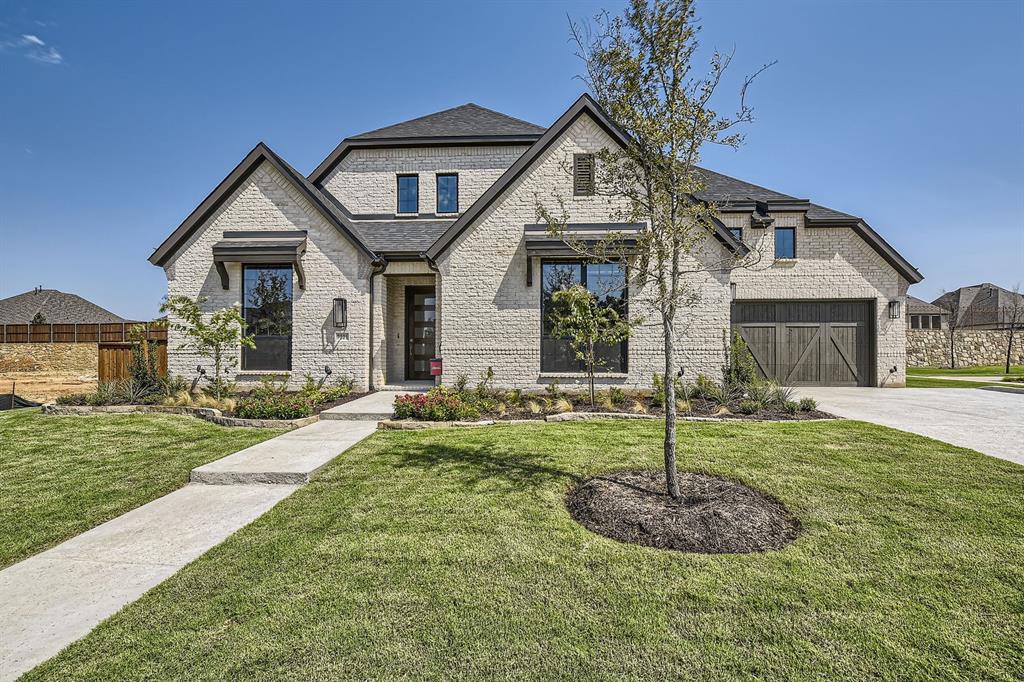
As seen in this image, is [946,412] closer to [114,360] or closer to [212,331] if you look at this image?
[212,331]

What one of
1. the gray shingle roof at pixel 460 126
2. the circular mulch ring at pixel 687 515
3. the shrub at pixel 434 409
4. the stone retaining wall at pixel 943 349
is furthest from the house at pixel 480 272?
the stone retaining wall at pixel 943 349

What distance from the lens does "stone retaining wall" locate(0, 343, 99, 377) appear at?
21.8 meters

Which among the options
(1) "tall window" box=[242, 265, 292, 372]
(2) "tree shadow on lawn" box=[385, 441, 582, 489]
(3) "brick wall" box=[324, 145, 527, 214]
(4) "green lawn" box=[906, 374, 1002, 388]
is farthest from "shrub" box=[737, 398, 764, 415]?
(1) "tall window" box=[242, 265, 292, 372]

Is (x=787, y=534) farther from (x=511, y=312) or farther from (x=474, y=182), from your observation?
(x=474, y=182)

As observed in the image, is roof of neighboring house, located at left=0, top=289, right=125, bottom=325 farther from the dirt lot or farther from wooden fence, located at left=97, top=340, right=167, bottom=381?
wooden fence, located at left=97, top=340, right=167, bottom=381

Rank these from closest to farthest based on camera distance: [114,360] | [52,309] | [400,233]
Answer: [114,360] < [400,233] < [52,309]

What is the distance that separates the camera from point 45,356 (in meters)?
22.2

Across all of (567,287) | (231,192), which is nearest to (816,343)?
(567,287)

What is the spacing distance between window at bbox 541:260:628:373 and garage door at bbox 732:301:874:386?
5.91m

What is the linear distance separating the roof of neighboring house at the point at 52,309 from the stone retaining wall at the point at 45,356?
10417 millimetres

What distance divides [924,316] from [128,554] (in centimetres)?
4719

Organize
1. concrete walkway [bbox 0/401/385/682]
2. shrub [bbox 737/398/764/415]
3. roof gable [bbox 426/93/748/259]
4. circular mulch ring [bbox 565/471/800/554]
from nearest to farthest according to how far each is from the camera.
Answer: concrete walkway [bbox 0/401/385/682] → circular mulch ring [bbox 565/471/800/554] → shrub [bbox 737/398/764/415] → roof gable [bbox 426/93/748/259]

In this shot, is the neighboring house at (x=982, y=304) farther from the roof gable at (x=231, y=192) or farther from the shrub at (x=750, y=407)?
the roof gable at (x=231, y=192)

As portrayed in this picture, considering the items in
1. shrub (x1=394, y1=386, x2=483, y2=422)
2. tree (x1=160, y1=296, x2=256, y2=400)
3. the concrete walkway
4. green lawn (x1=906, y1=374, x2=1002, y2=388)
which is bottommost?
the concrete walkway
